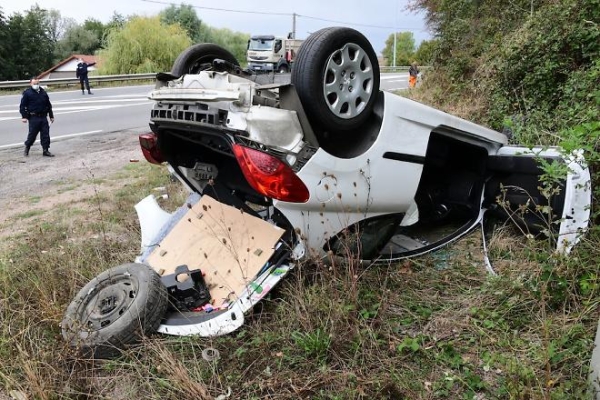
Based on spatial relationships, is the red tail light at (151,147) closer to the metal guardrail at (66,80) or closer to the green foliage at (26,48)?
the metal guardrail at (66,80)

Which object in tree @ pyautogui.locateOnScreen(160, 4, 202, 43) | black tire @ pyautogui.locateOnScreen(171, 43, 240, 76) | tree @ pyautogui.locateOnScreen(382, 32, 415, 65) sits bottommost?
black tire @ pyautogui.locateOnScreen(171, 43, 240, 76)

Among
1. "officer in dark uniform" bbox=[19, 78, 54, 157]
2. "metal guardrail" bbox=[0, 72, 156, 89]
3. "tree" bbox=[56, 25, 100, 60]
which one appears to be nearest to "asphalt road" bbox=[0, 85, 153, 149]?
"officer in dark uniform" bbox=[19, 78, 54, 157]

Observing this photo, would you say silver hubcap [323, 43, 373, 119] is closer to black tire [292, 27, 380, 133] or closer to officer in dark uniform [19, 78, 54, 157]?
black tire [292, 27, 380, 133]

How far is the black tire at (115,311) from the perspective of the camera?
250 cm

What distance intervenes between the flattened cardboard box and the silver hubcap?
31.0 inches

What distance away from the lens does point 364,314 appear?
8.76 feet

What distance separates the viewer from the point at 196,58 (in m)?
3.49

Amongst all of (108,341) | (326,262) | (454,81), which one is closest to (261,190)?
(326,262)

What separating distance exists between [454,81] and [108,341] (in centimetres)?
882

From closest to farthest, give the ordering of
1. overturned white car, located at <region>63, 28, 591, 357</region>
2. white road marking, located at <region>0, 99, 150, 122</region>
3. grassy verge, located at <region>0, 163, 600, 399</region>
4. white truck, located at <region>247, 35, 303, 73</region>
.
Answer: grassy verge, located at <region>0, 163, 600, 399</region>, overturned white car, located at <region>63, 28, 591, 357</region>, white road marking, located at <region>0, 99, 150, 122</region>, white truck, located at <region>247, 35, 303, 73</region>

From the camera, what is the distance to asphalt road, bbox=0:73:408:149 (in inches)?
453

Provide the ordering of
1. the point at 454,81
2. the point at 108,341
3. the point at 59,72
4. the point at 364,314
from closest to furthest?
the point at 108,341 < the point at 364,314 < the point at 454,81 < the point at 59,72

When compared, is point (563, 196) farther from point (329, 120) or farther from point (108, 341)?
point (108, 341)

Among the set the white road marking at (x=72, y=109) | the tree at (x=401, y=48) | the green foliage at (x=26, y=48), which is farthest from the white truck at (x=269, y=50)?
the tree at (x=401, y=48)
